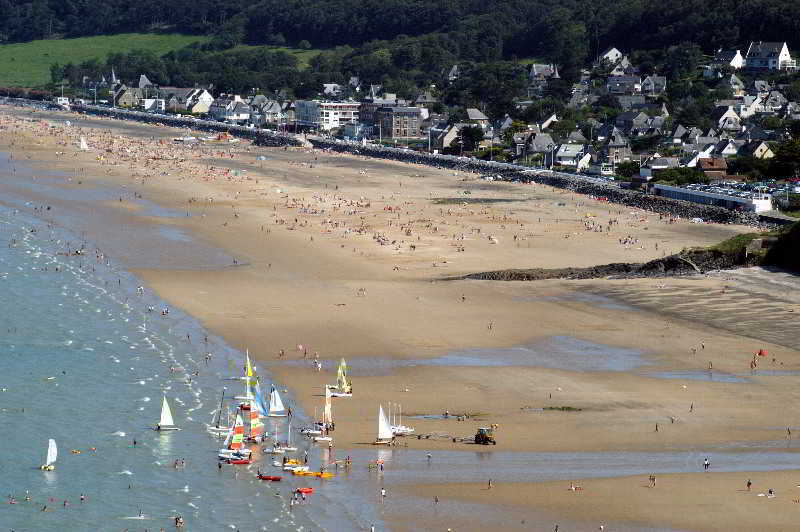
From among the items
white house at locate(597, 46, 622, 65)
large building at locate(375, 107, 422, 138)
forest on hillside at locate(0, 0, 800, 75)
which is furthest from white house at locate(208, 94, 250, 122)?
white house at locate(597, 46, 622, 65)

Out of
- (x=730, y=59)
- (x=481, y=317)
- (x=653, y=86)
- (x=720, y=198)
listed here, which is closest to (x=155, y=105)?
(x=653, y=86)

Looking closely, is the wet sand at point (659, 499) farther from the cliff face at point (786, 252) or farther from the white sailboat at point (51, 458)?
the cliff face at point (786, 252)

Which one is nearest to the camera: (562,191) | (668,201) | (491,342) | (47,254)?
(491,342)

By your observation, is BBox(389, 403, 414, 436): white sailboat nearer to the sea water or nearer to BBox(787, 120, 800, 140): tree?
the sea water

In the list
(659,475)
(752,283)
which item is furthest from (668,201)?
(659,475)

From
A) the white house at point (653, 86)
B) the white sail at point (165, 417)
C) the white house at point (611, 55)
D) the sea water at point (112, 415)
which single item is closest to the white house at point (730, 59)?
the white house at point (653, 86)

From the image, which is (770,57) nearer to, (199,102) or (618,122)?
(618,122)

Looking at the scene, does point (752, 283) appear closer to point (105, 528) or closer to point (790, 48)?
point (105, 528)
